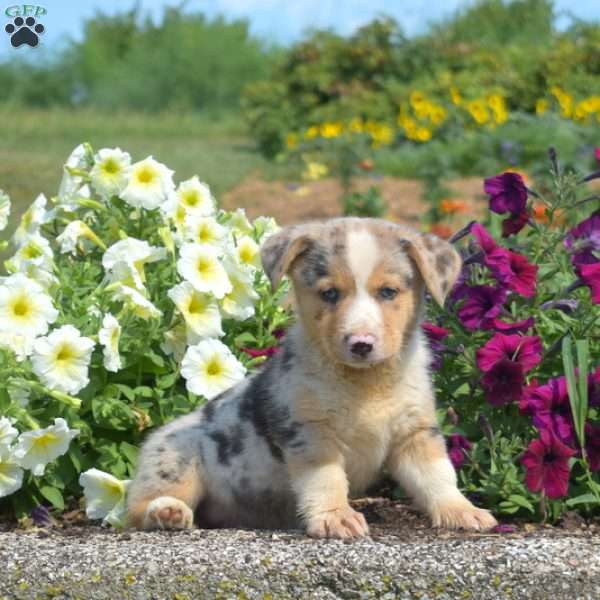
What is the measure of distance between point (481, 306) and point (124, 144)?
43.7 feet

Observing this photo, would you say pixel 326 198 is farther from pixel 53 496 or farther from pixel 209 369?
pixel 53 496

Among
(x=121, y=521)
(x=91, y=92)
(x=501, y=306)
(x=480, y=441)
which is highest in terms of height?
(x=91, y=92)

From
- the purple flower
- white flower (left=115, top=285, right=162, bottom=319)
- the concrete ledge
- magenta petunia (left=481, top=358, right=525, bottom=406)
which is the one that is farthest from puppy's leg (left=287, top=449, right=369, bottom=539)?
the purple flower

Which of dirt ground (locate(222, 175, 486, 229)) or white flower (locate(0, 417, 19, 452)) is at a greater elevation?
dirt ground (locate(222, 175, 486, 229))

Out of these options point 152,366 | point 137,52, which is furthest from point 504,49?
point 152,366

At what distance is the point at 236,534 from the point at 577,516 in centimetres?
136

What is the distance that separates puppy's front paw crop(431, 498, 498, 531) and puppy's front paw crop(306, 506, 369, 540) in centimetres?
29

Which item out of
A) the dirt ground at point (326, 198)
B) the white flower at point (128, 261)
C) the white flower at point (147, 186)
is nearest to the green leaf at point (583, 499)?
the white flower at point (128, 261)

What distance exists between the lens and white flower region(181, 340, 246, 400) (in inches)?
203

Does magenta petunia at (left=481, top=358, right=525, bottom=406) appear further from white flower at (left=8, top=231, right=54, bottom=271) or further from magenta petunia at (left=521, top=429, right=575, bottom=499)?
white flower at (left=8, top=231, right=54, bottom=271)

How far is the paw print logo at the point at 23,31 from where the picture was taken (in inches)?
259

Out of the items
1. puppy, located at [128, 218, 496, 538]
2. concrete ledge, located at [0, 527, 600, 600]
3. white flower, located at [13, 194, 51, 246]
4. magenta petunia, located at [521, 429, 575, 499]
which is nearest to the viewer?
concrete ledge, located at [0, 527, 600, 600]

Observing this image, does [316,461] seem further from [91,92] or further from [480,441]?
[91,92]

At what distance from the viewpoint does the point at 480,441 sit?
4977 millimetres
